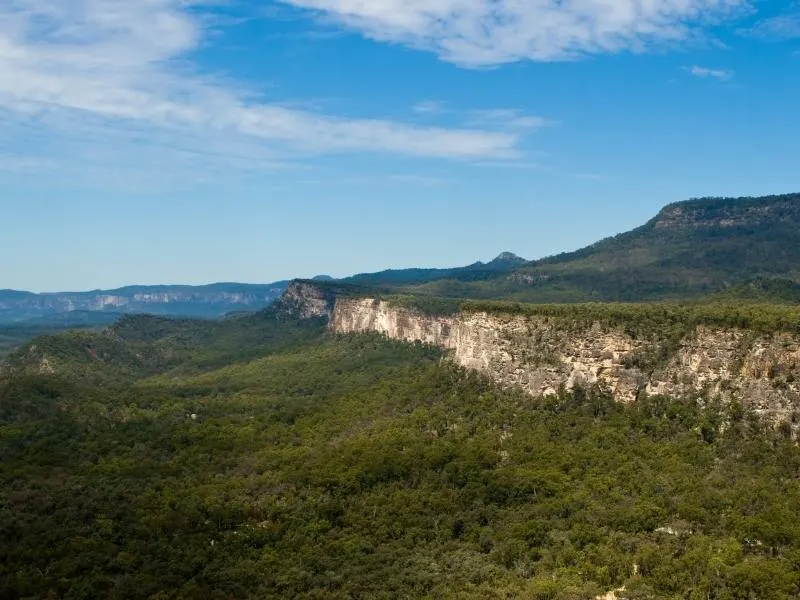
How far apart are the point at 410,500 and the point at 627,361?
28895mm

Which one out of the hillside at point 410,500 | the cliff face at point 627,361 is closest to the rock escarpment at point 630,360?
the cliff face at point 627,361

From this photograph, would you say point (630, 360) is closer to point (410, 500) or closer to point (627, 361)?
point (627, 361)

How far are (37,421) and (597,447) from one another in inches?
2819

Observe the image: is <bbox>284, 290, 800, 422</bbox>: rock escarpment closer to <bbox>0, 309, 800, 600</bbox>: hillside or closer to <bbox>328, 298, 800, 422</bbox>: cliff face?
<bbox>328, 298, 800, 422</bbox>: cliff face

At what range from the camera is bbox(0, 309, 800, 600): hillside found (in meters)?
56.4

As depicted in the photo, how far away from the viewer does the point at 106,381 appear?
158750 mm

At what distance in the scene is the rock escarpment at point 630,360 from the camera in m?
71.2

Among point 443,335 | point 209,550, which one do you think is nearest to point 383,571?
point 209,550

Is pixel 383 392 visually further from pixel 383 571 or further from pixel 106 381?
pixel 106 381

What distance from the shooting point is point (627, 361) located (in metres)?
84.8

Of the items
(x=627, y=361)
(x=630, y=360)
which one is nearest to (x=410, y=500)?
(x=627, y=361)

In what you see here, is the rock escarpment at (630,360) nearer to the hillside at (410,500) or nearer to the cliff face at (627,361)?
the cliff face at (627,361)

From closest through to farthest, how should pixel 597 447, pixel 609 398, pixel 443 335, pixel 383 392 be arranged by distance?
pixel 597 447, pixel 609 398, pixel 383 392, pixel 443 335

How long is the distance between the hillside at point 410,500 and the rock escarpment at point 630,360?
1808mm
